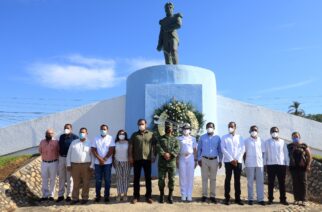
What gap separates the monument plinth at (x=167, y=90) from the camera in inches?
439

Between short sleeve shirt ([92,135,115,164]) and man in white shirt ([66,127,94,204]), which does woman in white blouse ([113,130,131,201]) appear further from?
man in white shirt ([66,127,94,204])

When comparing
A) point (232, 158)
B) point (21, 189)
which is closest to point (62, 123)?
point (21, 189)

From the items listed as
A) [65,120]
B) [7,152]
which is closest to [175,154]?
[65,120]

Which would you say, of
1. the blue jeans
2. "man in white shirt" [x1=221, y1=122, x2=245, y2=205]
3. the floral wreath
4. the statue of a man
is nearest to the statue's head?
the statue of a man

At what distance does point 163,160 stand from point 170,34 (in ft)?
18.4

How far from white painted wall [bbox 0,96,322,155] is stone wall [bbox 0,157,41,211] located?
443 centimetres

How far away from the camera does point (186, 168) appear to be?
7516mm

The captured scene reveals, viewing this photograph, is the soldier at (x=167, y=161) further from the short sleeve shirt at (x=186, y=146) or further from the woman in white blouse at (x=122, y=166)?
the woman in white blouse at (x=122, y=166)

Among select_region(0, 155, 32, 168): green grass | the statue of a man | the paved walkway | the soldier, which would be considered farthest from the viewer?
select_region(0, 155, 32, 168): green grass

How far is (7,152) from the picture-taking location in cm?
1376

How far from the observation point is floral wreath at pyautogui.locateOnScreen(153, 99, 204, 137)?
34.9 ft

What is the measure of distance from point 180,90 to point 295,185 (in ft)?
15.0

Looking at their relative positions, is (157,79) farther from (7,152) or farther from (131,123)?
(7,152)

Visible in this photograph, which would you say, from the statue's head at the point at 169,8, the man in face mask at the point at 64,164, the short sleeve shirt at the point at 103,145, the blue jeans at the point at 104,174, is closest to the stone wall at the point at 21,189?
the man in face mask at the point at 64,164
